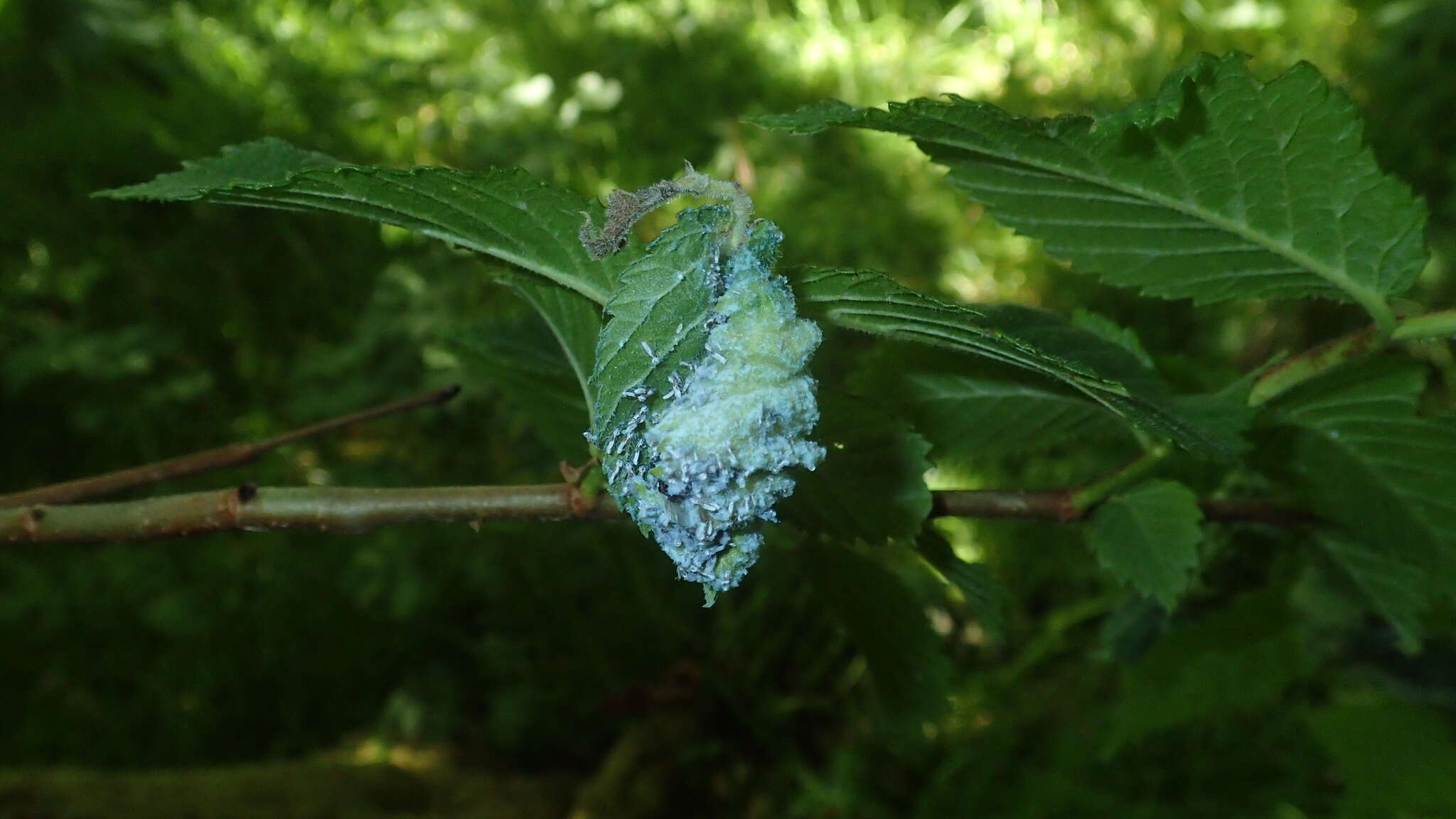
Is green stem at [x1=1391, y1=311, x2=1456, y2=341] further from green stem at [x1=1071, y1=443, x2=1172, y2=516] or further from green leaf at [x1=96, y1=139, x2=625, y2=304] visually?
green leaf at [x1=96, y1=139, x2=625, y2=304]

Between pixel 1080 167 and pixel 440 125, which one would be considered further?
pixel 440 125

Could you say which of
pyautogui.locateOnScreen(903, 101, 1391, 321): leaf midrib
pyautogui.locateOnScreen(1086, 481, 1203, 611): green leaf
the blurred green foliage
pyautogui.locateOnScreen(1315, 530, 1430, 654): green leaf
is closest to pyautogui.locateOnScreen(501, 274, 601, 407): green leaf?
pyautogui.locateOnScreen(903, 101, 1391, 321): leaf midrib

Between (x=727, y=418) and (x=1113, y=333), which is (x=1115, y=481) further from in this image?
(x=727, y=418)

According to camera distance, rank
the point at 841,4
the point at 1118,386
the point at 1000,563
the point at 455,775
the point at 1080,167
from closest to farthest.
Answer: the point at 1118,386, the point at 1080,167, the point at 455,775, the point at 1000,563, the point at 841,4

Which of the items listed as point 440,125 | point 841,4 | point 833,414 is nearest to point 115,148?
point 440,125

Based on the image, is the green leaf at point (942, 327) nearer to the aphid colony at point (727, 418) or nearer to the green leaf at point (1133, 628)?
the aphid colony at point (727, 418)

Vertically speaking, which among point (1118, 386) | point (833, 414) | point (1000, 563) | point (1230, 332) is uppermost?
point (1230, 332)

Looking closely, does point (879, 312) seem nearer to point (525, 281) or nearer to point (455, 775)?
point (525, 281)

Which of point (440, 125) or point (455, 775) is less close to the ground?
point (440, 125)
